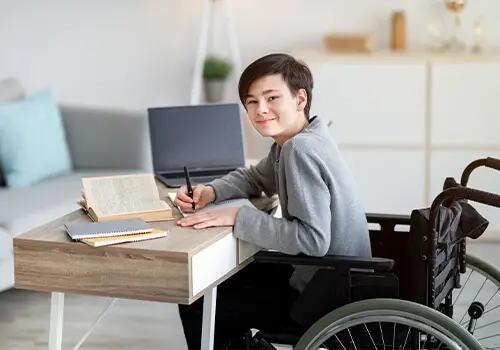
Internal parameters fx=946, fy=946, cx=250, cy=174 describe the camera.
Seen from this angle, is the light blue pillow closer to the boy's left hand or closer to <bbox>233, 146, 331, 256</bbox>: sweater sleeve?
the boy's left hand

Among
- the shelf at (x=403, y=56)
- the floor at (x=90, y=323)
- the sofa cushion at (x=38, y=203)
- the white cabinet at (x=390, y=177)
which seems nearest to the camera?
the floor at (x=90, y=323)

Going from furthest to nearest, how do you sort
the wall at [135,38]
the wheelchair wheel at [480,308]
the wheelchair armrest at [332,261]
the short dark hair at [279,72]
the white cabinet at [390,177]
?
the wall at [135,38]
the white cabinet at [390,177]
the wheelchair wheel at [480,308]
the short dark hair at [279,72]
the wheelchair armrest at [332,261]

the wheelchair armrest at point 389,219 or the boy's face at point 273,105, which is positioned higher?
the boy's face at point 273,105

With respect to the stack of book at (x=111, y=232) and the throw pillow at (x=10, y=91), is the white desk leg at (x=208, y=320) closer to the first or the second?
the stack of book at (x=111, y=232)

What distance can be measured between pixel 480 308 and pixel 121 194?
1035 millimetres

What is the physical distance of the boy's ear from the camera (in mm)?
2514

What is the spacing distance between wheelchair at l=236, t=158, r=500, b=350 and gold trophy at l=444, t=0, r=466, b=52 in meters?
2.19

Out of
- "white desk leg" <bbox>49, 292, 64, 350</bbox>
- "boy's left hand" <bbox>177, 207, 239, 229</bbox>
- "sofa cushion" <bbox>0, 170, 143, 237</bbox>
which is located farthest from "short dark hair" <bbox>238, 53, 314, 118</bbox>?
"sofa cushion" <bbox>0, 170, 143, 237</bbox>

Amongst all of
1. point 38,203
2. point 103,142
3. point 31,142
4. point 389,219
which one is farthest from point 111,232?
point 103,142

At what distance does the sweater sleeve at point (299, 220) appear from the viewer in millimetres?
2295

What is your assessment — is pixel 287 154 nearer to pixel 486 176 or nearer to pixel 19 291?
pixel 19 291

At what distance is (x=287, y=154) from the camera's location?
92.7 inches

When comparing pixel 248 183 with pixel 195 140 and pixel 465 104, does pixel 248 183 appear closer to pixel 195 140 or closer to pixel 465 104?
pixel 195 140

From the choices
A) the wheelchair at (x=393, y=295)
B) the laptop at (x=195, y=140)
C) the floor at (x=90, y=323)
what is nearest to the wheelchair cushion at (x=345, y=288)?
the wheelchair at (x=393, y=295)
